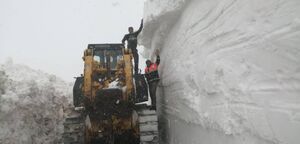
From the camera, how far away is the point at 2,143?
700cm

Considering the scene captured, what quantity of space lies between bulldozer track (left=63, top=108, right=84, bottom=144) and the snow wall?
213 cm

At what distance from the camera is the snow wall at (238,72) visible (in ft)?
8.46

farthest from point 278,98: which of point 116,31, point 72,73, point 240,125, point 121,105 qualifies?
point 116,31

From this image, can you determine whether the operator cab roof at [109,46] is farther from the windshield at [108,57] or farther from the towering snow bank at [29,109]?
the towering snow bank at [29,109]

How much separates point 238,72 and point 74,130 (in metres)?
4.71

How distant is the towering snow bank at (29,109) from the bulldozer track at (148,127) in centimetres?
245

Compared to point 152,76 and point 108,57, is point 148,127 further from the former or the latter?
point 108,57

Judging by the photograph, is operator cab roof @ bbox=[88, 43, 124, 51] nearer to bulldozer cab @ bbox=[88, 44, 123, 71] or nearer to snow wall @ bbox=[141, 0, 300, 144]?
bulldozer cab @ bbox=[88, 44, 123, 71]

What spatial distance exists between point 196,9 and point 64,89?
5.28m

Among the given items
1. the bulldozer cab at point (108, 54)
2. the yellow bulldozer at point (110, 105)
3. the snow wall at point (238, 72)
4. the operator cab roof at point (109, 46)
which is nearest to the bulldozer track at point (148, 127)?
the yellow bulldozer at point (110, 105)

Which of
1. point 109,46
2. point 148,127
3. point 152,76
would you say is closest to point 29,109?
point 109,46

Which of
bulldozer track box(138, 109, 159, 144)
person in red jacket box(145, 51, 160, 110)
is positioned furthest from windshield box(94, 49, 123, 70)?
bulldozer track box(138, 109, 159, 144)

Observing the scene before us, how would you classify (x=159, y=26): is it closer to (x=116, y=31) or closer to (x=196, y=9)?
(x=196, y=9)

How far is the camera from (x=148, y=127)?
7227mm
